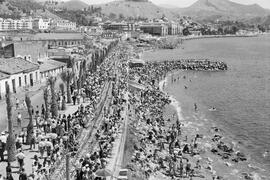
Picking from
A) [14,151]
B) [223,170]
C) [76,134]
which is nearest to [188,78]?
[223,170]

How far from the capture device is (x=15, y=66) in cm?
3619

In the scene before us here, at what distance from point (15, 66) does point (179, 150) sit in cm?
1864

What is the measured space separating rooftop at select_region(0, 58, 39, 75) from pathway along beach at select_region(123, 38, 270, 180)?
10900 mm

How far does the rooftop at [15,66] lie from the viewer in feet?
113

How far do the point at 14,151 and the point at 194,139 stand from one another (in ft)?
58.2

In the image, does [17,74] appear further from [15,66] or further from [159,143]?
[159,143]

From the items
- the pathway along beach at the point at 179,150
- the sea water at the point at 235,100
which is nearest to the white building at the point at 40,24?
the sea water at the point at 235,100

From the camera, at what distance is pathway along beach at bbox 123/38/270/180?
23031mm

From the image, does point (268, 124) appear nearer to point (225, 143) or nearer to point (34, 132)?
point (225, 143)

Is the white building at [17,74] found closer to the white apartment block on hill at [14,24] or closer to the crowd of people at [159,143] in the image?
the crowd of people at [159,143]

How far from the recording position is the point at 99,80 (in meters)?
42.2

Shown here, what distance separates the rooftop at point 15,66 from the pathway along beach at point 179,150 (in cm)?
1090

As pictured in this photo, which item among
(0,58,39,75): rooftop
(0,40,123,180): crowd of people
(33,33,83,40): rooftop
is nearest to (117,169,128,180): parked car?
(0,40,123,180): crowd of people

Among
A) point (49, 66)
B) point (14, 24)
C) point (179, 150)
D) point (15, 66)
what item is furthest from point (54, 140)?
point (14, 24)
